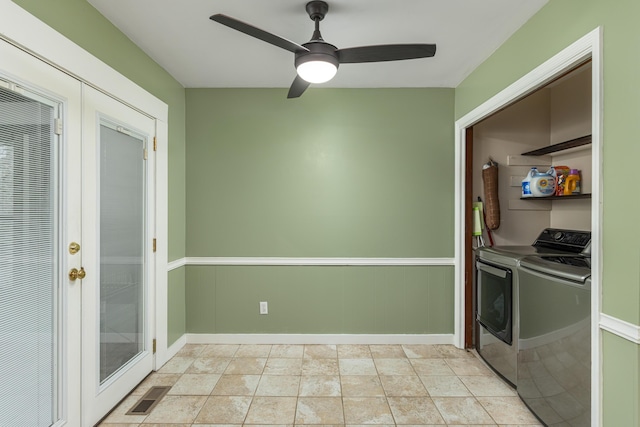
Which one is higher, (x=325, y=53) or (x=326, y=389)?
(x=325, y=53)

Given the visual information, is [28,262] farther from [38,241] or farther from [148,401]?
[148,401]

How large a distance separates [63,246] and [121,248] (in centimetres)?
53

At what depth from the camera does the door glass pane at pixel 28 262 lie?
146cm

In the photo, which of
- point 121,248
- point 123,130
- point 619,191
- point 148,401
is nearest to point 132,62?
point 123,130

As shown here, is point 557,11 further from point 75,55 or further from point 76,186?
point 76,186

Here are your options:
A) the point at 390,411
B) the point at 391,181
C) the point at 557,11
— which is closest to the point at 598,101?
the point at 557,11

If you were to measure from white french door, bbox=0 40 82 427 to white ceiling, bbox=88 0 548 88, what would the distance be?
0.71 metres

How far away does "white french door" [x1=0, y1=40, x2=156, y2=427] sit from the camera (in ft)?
4.87

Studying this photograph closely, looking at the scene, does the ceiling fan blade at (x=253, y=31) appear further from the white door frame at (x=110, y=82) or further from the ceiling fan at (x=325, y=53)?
the white door frame at (x=110, y=82)

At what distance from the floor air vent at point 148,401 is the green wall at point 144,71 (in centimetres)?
60

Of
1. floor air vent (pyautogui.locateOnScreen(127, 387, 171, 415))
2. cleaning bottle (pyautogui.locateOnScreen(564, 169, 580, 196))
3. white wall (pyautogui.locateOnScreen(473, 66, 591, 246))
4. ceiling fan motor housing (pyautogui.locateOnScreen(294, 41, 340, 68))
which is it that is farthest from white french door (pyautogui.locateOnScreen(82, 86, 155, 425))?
cleaning bottle (pyautogui.locateOnScreen(564, 169, 580, 196))

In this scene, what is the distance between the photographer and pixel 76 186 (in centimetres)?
181

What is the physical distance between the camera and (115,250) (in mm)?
2203

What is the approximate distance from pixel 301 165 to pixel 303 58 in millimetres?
1422
